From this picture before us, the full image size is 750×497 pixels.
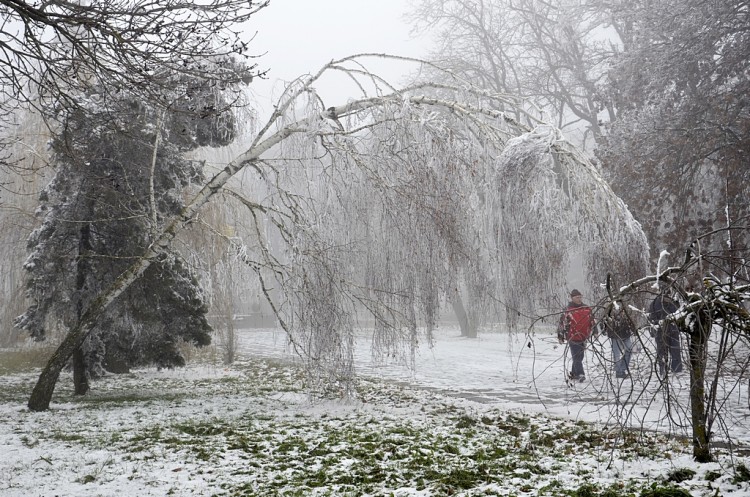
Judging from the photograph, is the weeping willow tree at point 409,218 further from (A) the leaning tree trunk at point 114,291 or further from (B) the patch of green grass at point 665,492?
(B) the patch of green grass at point 665,492

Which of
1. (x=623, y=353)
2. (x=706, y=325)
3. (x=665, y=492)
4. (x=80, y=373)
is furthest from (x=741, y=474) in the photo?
(x=80, y=373)

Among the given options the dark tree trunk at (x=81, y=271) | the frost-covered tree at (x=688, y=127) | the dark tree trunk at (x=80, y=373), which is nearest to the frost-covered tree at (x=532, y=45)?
Result: the frost-covered tree at (x=688, y=127)

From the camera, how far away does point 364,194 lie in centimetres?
878

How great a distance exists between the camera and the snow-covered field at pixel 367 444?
464 cm

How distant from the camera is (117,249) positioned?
36.0ft

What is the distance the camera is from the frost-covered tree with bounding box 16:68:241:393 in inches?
417

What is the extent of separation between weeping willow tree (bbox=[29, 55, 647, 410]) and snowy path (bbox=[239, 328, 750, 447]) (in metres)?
0.90

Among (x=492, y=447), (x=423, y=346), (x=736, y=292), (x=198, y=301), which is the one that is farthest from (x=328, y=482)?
(x=423, y=346)

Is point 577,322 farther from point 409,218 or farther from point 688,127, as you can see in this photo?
point 688,127

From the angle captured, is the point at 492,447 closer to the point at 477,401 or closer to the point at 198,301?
the point at 477,401

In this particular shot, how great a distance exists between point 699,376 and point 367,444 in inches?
130

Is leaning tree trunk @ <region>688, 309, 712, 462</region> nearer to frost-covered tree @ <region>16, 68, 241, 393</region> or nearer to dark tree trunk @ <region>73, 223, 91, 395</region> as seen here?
frost-covered tree @ <region>16, 68, 241, 393</region>

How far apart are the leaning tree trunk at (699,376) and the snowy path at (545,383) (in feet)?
0.42

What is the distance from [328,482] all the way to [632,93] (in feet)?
39.2
